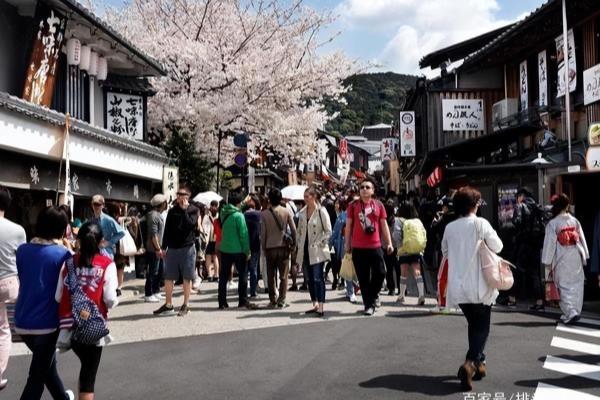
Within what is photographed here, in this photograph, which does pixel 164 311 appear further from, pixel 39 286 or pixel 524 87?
pixel 524 87

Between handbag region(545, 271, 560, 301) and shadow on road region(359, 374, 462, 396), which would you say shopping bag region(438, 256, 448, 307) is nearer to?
shadow on road region(359, 374, 462, 396)

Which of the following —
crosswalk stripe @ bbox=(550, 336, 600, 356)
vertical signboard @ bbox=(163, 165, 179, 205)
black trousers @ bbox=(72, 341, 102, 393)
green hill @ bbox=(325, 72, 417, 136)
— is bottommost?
crosswalk stripe @ bbox=(550, 336, 600, 356)

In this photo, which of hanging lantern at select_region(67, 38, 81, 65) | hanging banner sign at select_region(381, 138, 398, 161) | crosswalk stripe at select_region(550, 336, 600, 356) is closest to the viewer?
crosswalk stripe at select_region(550, 336, 600, 356)

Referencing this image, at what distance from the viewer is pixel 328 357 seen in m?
6.78

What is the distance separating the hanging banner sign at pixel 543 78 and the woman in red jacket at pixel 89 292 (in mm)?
13530

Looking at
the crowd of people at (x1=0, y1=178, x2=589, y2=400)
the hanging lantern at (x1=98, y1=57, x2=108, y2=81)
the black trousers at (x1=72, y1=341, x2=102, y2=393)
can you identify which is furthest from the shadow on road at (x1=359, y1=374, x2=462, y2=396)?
the hanging lantern at (x1=98, y1=57, x2=108, y2=81)

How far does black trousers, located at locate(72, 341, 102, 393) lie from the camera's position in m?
4.55

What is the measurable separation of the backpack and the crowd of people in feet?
0.06

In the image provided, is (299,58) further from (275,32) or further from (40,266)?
(40,266)

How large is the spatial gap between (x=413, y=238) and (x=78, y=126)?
7435 millimetres

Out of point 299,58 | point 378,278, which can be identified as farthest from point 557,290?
point 299,58

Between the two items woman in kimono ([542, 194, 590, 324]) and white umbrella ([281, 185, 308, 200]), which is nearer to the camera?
woman in kimono ([542, 194, 590, 324])

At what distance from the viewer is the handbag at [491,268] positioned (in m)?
5.62

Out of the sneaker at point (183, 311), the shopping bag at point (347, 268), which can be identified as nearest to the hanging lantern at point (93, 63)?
the sneaker at point (183, 311)
